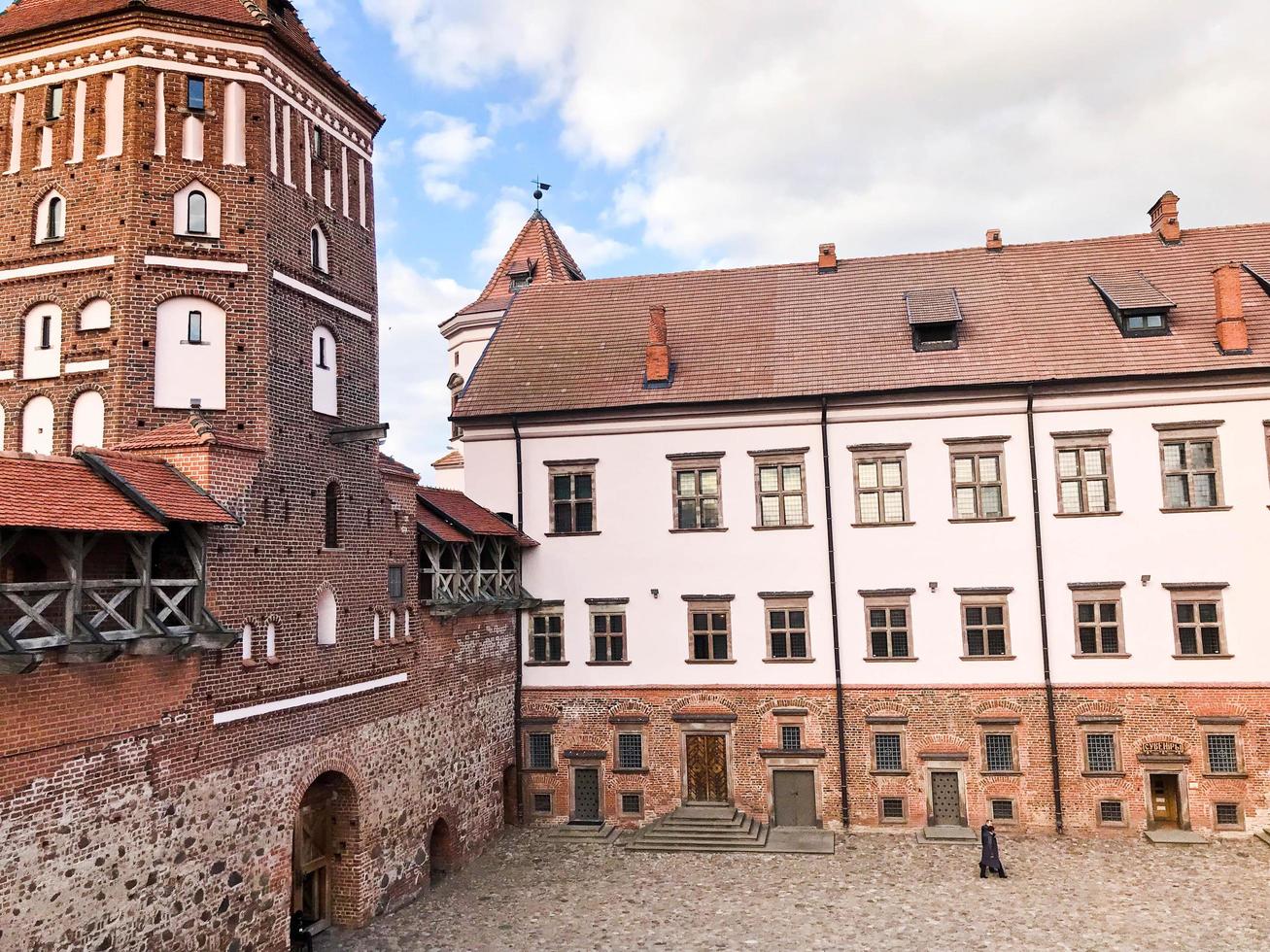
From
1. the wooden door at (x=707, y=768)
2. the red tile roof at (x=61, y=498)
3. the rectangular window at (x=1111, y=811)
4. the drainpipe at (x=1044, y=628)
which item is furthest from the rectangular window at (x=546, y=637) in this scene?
the rectangular window at (x=1111, y=811)

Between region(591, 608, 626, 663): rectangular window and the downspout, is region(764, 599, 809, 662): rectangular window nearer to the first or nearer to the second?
region(591, 608, 626, 663): rectangular window

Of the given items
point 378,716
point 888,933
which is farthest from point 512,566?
point 888,933

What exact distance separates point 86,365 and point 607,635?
13.2m

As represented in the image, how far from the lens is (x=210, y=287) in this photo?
1451 centimetres

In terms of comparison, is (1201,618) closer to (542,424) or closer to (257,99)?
(542,424)

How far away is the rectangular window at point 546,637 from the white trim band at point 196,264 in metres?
11.8

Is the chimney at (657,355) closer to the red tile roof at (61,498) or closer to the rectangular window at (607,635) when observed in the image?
the rectangular window at (607,635)

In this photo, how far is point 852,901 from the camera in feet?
55.9

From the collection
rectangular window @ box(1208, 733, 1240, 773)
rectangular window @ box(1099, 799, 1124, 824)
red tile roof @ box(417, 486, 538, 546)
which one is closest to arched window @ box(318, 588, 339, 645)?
red tile roof @ box(417, 486, 538, 546)

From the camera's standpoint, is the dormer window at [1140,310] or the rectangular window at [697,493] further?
the rectangular window at [697,493]

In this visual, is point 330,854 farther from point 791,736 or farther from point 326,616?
point 791,736

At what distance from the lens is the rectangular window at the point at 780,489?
22344 mm

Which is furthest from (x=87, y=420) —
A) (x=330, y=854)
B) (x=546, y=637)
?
(x=546, y=637)

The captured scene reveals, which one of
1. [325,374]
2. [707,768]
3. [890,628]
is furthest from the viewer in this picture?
[707,768]
